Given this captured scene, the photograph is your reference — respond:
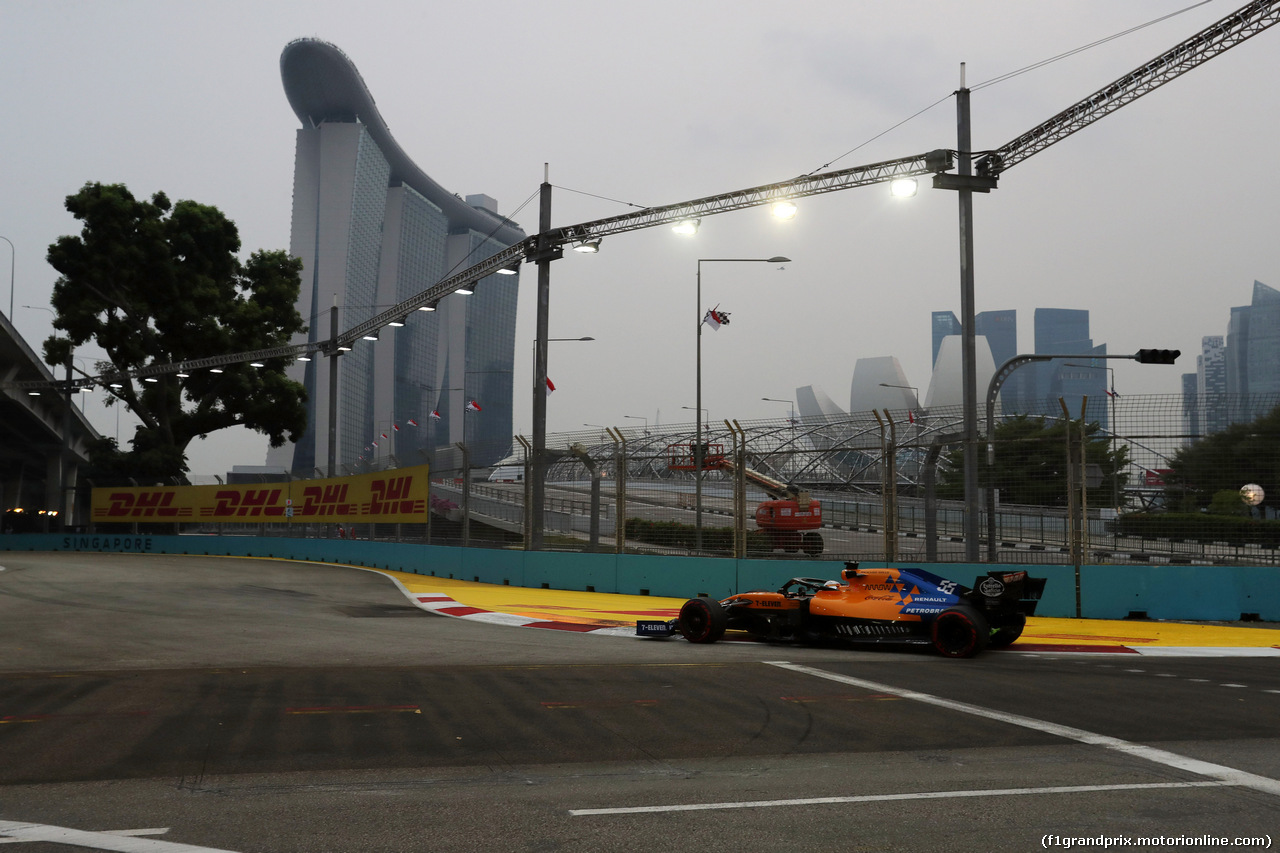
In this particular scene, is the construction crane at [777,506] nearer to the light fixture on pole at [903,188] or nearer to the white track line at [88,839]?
the light fixture on pole at [903,188]

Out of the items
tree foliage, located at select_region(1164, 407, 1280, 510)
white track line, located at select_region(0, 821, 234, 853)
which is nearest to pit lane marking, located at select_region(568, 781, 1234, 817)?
white track line, located at select_region(0, 821, 234, 853)

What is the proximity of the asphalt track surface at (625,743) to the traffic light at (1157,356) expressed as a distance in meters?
11.0

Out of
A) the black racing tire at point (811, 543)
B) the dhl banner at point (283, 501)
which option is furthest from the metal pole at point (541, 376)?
the black racing tire at point (811, 543)

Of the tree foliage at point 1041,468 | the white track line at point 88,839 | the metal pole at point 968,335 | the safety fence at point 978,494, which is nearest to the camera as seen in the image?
the white track line at point 88,839

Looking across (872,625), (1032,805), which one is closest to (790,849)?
(1032,805)

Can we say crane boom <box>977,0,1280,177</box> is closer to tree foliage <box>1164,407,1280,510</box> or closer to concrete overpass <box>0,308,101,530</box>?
tree foliage <box>1164,407,1280,510</box>

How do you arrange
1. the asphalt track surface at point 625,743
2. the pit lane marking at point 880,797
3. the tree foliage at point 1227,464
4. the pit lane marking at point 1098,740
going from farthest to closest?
the tree foliage at point 1227,464 → the pit lane marking at point 1098,740 → the pit lane marking at point 880,797 → the asphalt track surface at point 625,743

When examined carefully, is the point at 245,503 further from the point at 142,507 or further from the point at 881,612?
the point at 881,612

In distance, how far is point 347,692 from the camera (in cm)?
938

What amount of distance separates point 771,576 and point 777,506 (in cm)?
295

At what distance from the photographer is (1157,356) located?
2411 cm

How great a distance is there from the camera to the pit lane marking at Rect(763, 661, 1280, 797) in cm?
609

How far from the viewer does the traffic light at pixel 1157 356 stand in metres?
23.7

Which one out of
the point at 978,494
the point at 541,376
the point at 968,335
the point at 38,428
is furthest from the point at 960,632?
the point at 38,428
